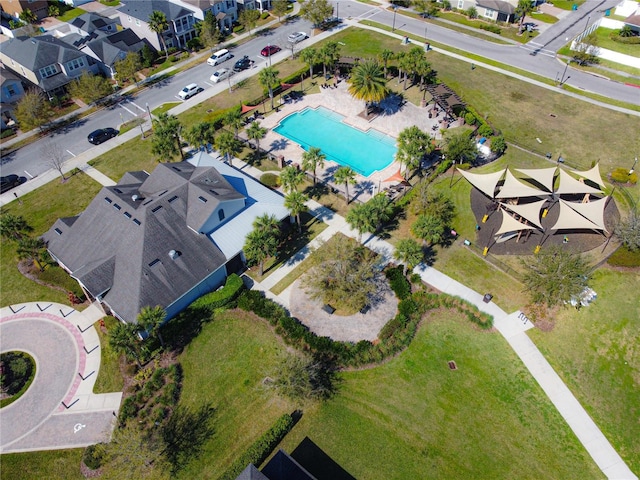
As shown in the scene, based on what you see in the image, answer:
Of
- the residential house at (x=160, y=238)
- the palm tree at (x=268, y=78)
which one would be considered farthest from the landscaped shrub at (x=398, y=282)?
the palm tree at (x=268, y=78)

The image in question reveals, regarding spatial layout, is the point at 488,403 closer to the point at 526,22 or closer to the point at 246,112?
the point at 246,112

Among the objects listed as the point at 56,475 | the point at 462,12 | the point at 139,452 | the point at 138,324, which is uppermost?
the point at 462,12

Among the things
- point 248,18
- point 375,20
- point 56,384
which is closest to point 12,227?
point 56,384

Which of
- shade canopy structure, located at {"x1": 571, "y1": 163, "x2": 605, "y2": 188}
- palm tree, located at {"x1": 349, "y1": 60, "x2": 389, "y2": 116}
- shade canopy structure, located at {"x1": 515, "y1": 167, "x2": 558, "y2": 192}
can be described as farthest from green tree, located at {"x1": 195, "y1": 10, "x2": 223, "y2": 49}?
shade canopy structure, located at {"x1": 571, "y1": 163, "x2": 605, "y2": 188}

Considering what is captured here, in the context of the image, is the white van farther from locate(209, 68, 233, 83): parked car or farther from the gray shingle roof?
the gray shingle roof

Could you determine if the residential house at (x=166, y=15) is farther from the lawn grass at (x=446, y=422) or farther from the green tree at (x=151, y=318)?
the lawn grass at (x=446, y=422)

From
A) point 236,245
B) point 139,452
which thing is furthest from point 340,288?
point 139,452
